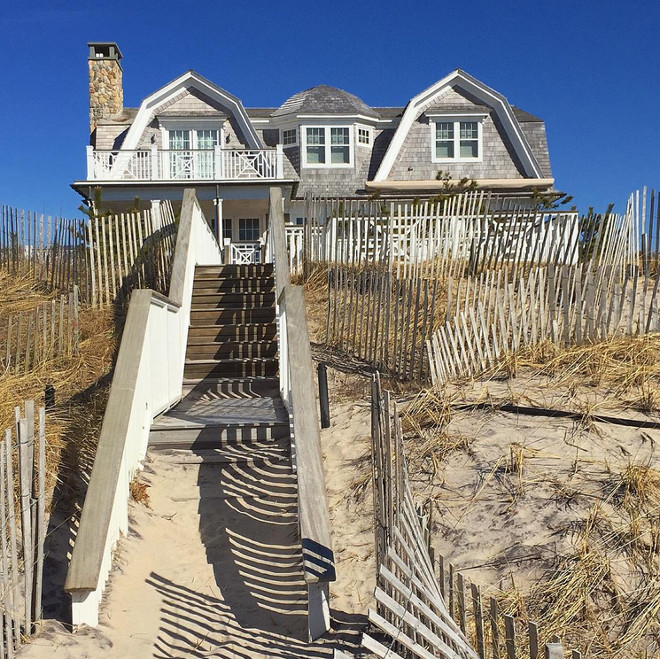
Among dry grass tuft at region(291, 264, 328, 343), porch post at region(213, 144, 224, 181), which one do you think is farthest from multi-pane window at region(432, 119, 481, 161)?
dry grass tuft at region(291, 264, 328, 343)

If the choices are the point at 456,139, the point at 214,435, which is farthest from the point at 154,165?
the point at 214,435

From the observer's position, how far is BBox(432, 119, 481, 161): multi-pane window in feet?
89.0

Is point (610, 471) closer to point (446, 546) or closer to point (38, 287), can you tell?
point (446, 546)

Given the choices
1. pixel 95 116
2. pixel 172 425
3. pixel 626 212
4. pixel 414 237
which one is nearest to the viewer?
pixel 172 425

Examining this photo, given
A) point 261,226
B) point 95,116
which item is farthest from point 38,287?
point 95,116

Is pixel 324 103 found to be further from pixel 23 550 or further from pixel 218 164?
pixel 23 550

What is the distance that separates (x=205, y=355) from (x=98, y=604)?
485cm

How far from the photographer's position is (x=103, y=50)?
28875mm

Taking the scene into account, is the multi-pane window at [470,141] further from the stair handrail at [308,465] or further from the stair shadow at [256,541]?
the stair shadow at [256,541]

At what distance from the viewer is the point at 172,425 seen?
23.2ft

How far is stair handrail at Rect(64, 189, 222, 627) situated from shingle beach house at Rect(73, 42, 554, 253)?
56.3ft

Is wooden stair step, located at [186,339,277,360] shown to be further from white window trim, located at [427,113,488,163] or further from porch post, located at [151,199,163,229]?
white window trim, located at [427,113,488,163]

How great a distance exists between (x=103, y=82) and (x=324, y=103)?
8018 mm

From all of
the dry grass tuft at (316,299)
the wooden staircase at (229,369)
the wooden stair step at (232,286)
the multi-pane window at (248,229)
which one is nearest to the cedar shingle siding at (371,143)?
the multi-pane window at (248,229)
